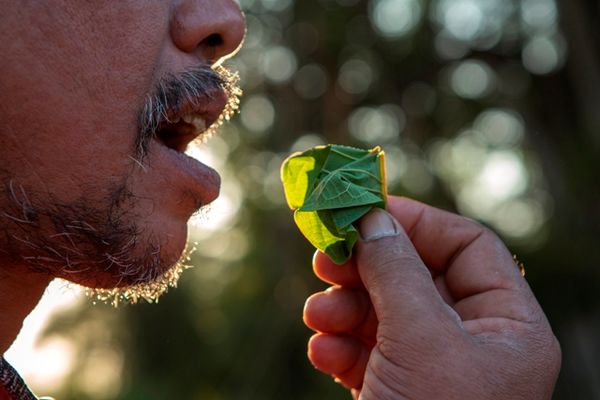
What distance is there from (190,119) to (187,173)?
121 mm

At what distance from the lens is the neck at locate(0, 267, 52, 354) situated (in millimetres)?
1697

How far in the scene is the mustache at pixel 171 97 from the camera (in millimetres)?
1620

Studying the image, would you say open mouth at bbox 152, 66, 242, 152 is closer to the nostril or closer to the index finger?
the nostril

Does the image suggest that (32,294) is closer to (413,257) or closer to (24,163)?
(24,163)

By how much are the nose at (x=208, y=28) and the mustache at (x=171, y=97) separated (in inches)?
2.2

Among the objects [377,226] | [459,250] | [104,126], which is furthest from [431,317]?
[104,126]

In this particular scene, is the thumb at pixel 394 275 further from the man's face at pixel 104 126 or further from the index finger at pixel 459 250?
the man's face at pixel 104 126

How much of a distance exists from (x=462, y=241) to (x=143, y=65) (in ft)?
2.64

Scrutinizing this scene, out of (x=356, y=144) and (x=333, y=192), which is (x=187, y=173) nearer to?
(x=333, y=192)

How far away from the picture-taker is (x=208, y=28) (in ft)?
5.61

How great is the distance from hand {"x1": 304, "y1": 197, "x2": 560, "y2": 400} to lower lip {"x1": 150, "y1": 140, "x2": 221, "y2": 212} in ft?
0.97

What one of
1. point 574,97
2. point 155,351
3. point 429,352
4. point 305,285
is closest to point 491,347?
point 429,352

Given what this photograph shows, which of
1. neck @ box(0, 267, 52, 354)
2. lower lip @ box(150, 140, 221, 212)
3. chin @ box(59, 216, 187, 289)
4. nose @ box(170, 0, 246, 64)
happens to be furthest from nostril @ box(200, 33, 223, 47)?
neck @ box(0, 267, 52, 354)

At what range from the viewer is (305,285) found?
18.7 feet
